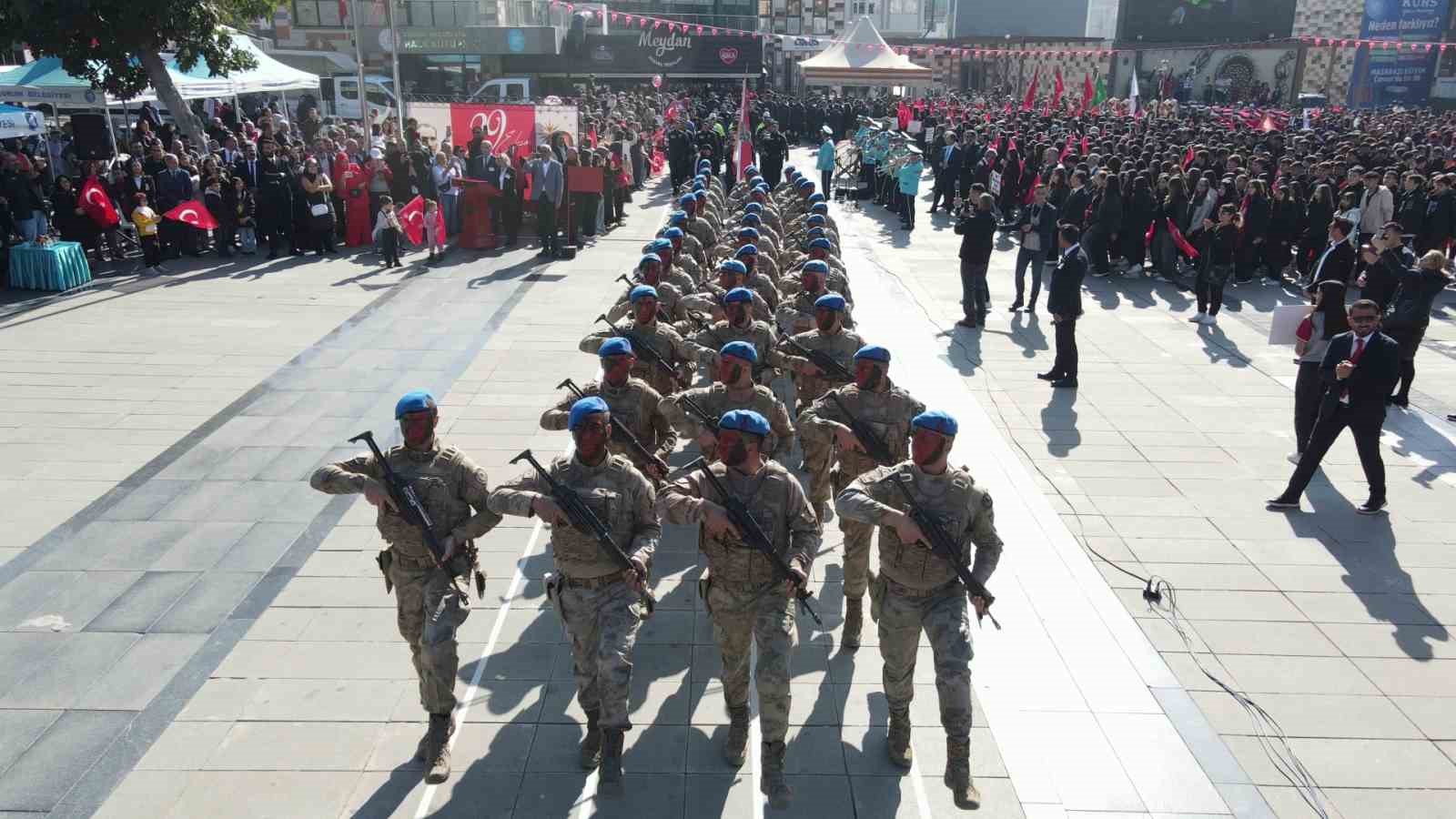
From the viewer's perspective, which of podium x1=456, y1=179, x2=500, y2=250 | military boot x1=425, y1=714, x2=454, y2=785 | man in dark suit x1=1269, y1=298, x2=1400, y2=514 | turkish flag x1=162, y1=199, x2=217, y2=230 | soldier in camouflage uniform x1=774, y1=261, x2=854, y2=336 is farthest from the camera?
podium x1=456, y1=179, x2=500, y2=250

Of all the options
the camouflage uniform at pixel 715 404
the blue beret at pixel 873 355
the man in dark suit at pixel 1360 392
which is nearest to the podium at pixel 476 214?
the camouflage uniform at pixel 715 404

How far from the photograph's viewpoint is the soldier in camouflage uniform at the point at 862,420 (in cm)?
628

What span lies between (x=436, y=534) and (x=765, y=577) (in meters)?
1.61

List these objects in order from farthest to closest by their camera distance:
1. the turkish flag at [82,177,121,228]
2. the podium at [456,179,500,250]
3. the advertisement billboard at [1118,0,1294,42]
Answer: the advertisement billboard at [1118,0,1294,42] < the podium at [456,179,500,250] < the turkish flag at [82,177,121,228]

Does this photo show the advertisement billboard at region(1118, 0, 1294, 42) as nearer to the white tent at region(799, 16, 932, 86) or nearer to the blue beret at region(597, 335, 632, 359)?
the white tent at region(799, 16, 932, 86)

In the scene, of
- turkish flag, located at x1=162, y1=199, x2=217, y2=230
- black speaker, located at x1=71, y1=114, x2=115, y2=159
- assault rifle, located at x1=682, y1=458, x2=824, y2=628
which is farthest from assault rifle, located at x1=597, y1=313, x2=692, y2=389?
black speaker, located at x1=71, y1=114, x2=115, y2=159

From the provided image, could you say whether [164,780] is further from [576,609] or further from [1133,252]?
[1133,252]

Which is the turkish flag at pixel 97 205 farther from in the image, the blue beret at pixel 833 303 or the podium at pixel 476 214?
the blue beret at pixel 833 303

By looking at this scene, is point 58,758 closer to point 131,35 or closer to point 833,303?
point 833,303

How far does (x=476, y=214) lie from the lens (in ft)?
62.0

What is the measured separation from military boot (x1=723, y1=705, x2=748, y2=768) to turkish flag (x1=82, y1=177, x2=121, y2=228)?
50.4 ft

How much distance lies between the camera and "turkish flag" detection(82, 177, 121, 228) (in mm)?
15938

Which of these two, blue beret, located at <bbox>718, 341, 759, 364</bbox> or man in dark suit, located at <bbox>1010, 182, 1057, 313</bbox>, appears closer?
blue beret, located at <bbox>718, 341, 759, 364</bbox>

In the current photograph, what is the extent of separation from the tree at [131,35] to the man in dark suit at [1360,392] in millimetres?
17893
